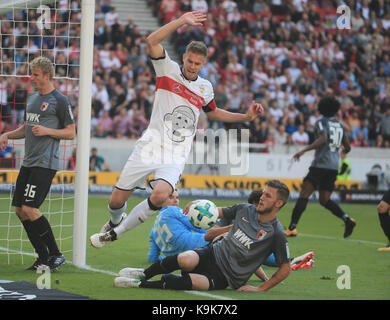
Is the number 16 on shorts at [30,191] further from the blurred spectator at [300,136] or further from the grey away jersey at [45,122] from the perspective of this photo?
the blurred spectator at [300,136]

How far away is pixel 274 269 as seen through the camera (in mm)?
8383

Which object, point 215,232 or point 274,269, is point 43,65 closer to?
point 215,232

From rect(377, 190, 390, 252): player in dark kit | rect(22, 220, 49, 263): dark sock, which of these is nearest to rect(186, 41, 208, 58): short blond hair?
rect(22, 220, 49, 263): dark sock

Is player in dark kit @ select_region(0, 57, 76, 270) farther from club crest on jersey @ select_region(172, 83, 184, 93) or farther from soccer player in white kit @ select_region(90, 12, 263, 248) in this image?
club crest on jersey @ select_region(172, 83, 184, 93)

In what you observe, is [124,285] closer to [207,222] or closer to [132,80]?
[207,222]

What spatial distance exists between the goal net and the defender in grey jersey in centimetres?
229

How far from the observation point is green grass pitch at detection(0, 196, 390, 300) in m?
6.32

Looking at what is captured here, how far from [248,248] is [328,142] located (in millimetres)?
5814

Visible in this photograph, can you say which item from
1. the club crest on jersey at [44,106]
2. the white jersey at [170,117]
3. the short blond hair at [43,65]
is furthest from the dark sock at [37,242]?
the short blond hair at [43,65]

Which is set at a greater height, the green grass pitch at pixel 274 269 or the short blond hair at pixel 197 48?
the short blond hair at pixel 197 48

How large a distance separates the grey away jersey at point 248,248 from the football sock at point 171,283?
1.19 ft

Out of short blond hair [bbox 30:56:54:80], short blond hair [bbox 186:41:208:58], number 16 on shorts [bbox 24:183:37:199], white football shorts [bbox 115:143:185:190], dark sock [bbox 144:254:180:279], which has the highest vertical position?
short blond hair [bbox 186:41:208:58]

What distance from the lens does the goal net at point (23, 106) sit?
338 inches
